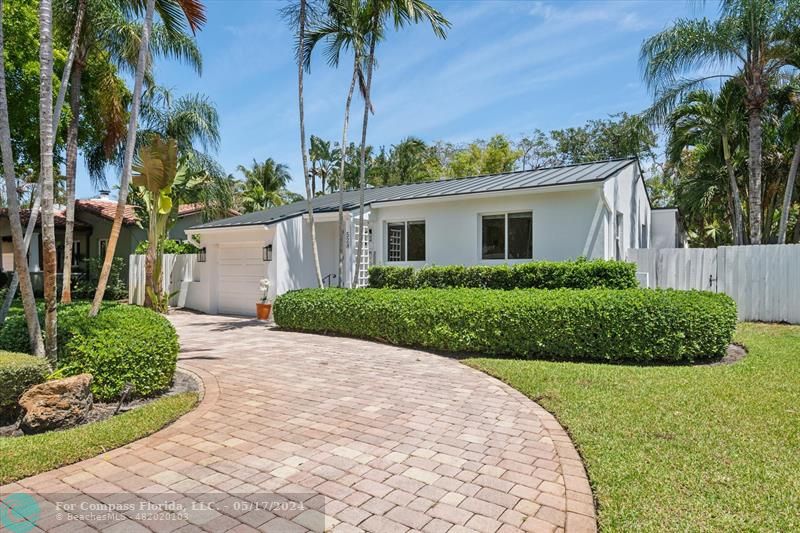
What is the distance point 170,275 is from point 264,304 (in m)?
6.64

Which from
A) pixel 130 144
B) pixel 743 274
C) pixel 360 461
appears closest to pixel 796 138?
pixel 743 274

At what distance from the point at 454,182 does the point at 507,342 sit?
8918mm

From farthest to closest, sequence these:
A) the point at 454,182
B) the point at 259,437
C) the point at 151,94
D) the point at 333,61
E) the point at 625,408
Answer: the point at 151,94
the point at 454,182
the point at 333,61
the point at 625,408
the point at 259,437

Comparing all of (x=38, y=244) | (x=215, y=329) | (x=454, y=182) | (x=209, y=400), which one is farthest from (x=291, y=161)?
(x=209, y=400)

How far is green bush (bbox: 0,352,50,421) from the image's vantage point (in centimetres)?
504

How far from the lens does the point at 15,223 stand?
5.81 m

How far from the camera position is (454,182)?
16.6 meters

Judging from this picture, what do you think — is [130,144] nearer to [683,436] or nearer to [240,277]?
[683,436]

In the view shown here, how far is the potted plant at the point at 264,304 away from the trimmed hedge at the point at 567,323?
535cm

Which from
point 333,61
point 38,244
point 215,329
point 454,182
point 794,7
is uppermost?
point 794,7

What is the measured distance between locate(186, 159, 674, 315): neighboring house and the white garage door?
0.04m

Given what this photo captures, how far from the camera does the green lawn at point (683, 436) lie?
3.29 meters

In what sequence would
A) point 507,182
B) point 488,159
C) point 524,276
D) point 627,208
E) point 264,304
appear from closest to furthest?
point 524,276 → point 507,182 → point 627,208 → point 264,304 → point 488,159

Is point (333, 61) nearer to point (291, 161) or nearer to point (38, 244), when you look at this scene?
point (38, 244)
